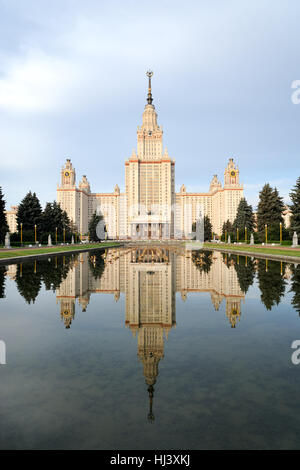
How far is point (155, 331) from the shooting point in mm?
6531

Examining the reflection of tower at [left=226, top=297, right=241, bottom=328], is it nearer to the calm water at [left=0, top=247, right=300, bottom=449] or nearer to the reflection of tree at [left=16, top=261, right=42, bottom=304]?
the calm water at [left=0, top=247, right=300, bottom=449]

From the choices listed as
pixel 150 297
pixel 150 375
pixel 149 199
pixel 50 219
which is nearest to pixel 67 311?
pixel 150 297

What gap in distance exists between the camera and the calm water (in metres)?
3.08

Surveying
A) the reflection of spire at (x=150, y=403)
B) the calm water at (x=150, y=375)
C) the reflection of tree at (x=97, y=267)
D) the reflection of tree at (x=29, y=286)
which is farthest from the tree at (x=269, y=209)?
the reflection of spire at (x=150, y=403)

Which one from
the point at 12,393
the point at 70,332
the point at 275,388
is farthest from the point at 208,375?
the point at 70,332

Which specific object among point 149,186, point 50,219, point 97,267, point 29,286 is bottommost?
point 97,267

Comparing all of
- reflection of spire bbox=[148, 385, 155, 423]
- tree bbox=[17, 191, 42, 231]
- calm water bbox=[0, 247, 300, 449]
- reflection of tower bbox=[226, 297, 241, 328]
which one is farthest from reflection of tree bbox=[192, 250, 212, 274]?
tree bbox=[17, 191, 42, 231]

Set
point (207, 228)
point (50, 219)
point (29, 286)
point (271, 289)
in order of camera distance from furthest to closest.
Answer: point (207, 228), point (50, 219), point (29, 286), point (271, 289)

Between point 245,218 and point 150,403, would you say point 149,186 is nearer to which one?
point 245,218

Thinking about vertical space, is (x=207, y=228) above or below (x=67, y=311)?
above

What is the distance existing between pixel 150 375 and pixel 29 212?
58.8 meters

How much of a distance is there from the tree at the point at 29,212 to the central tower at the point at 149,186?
3593 inches

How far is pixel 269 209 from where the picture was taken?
2362 inches
